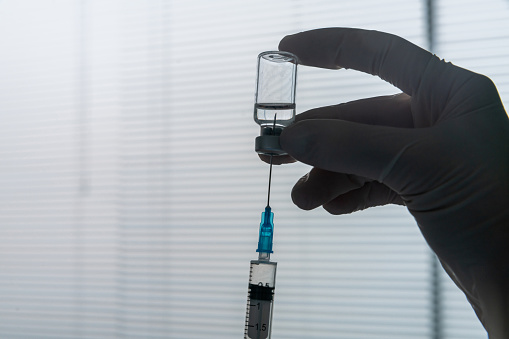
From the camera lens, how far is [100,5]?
2240 mm

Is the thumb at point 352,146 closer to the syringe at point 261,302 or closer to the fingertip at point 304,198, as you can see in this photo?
the syringe at point 261,302

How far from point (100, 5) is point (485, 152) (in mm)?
2017

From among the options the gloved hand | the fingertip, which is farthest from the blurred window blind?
the gloved hand

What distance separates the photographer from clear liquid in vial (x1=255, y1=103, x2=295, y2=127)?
100cm

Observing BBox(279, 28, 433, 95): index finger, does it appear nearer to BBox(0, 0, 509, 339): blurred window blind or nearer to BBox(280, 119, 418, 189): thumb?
BBox(280, 119, 418, 189): thumb

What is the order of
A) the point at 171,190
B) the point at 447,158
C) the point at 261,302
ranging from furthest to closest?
the point at 171,190 → the point at 261,302 → the point at 447,158

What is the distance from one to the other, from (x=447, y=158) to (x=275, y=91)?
0.43 meters

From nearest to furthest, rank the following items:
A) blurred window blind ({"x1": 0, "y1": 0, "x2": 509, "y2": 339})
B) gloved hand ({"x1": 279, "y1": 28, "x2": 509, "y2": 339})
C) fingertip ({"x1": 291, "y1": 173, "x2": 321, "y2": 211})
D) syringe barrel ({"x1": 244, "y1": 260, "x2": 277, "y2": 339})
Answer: gloved hand ({"x1": 279, "y1": 28, "x2": 509, "y2": 339}), syringe barrel ({"x1": 244, "y1": 260, "x2": 277, "y2": 339}), fingertip ({"x1": 291, "y1": 173, "x2": 321, "y2": 211}), blurred window blind ({"x1": 0, "y1": 0, "x2": 509, "y2": 339})

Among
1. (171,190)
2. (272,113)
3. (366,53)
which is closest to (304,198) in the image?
(272,113)

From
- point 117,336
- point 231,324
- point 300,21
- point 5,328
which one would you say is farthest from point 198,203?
point 5,328

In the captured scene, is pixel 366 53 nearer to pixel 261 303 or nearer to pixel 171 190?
pixel 261 303

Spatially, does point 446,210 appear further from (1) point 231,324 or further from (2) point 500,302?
(1) point 231,324

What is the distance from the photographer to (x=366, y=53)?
3.27 ft

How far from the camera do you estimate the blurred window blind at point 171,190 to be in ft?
5.72
